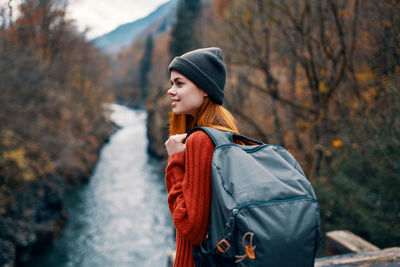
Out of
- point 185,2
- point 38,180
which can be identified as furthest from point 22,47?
point 185,2

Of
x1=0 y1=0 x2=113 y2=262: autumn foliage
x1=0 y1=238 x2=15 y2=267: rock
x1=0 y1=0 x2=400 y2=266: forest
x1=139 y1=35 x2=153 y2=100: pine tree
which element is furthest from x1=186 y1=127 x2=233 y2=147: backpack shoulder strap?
x1=139 y1=35 x2=153 y2=100: pine tree

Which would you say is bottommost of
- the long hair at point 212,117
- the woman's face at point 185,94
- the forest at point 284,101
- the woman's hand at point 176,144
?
the forest at point 284,101

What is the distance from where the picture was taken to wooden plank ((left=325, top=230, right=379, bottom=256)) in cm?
264

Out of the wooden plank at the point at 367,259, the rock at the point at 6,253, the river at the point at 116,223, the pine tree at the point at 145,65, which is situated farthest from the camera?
the pine tree at the point at 145,65

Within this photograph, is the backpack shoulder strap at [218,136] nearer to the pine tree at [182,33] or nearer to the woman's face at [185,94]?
the woman's face at [185,94]

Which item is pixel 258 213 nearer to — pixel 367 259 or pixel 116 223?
pixel 367 259

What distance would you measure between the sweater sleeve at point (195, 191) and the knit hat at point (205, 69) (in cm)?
31

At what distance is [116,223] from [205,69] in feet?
44.5

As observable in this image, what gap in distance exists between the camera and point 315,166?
7043 millimetres

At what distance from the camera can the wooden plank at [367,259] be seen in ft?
6.51

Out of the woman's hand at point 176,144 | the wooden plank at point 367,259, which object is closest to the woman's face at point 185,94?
the woman's hand at point 176,144

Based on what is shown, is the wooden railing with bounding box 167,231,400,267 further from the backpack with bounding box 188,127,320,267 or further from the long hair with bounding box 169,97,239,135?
the long hair with bounding box 169,97,239,135

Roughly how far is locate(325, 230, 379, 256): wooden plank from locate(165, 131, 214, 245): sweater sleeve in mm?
2026

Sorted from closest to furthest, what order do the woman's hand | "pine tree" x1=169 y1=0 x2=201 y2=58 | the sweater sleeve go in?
the sweater sleeve, the woman's hand, "pine tree" x1=169 y1=0 x2=201 y2=58
